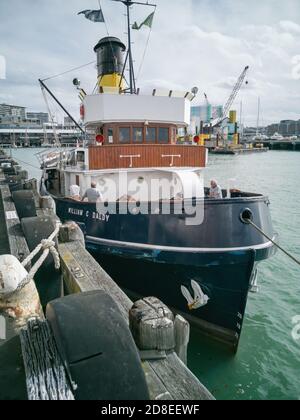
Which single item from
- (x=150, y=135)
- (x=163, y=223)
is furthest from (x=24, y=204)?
(x=150, y=135)

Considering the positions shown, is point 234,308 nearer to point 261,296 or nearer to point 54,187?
point 261,296

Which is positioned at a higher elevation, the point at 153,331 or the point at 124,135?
the point at 124,135

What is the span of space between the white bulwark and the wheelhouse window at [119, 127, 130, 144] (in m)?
0.33

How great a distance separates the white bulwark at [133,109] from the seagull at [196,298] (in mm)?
6392

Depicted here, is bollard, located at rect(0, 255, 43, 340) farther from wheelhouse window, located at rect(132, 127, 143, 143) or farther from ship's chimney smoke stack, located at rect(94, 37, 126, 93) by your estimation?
ship's chimney smoke stack, located at rect(94, 37, 126, 93)

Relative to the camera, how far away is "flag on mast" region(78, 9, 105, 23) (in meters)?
14.6

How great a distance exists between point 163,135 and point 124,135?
1513mm

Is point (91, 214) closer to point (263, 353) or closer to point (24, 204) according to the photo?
point (24, 204)

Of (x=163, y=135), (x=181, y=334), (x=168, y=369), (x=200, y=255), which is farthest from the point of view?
(x=163, y=135)

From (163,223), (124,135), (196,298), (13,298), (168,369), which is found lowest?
(196,298)

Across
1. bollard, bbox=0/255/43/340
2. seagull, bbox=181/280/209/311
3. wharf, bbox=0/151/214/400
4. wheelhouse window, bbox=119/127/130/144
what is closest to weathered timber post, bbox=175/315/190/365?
wharf, bbox=0/151/214/400

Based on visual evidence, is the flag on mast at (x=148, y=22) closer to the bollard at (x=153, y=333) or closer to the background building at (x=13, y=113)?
the bollard at (x=153, y=333)

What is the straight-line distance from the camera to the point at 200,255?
735 cm

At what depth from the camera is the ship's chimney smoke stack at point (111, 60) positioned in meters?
14.1
